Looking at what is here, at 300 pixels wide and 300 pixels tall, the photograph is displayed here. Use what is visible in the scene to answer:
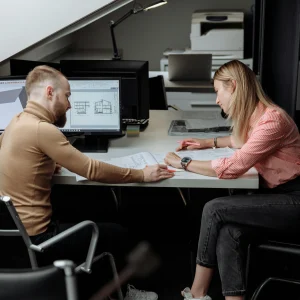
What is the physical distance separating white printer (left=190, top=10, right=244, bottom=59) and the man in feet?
12.3

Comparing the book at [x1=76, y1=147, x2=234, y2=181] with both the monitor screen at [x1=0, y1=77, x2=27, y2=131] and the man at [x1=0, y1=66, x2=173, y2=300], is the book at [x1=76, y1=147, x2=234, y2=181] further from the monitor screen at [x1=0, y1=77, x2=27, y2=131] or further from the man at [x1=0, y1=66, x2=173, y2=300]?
the monitor screen at [x1=0, y1=77, x2=27, y2=131]

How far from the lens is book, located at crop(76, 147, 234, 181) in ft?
9.02

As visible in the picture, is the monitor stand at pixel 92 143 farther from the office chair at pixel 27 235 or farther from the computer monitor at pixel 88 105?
the office chair at pixel 27 235

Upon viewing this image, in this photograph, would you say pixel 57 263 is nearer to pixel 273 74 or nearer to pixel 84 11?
pixel 84 11

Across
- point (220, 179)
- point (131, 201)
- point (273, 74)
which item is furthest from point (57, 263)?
point (273, 74)

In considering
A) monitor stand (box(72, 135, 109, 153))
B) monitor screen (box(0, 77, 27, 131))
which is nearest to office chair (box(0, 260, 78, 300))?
monitor stand (box(72, 135, 109, 153))

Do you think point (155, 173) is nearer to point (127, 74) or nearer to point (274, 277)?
point (274, 277)

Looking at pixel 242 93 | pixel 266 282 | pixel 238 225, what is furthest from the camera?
pixel 266 282

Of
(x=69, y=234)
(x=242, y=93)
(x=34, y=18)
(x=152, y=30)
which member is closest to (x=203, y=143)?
(x=242, y=93)

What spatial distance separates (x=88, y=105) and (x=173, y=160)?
0.59 m

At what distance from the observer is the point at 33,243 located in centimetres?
240

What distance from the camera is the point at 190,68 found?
5.41 meters

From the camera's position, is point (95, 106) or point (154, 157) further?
point (95, 106)

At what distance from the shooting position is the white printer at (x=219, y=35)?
5.96 metres
